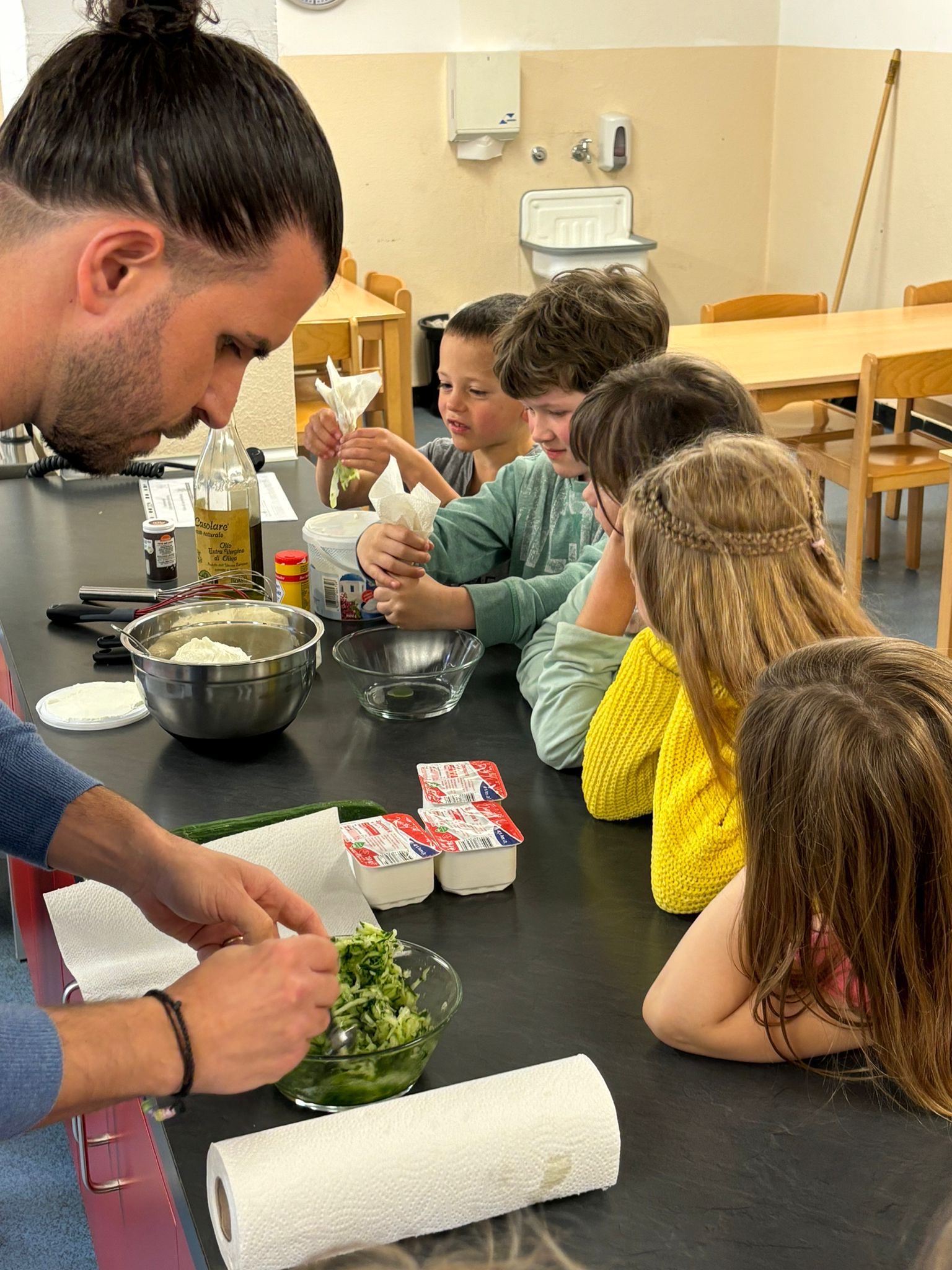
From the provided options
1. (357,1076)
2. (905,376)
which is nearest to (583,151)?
(905,376)

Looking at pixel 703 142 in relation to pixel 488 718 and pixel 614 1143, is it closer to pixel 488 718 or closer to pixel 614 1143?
pixel 488 718

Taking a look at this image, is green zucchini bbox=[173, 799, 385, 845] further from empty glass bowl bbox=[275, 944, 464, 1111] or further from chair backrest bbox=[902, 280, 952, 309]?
chair backrest bbox=[902, 280, 952, 309]

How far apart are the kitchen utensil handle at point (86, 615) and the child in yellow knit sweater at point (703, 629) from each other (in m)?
0.84

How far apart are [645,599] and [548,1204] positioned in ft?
1.98

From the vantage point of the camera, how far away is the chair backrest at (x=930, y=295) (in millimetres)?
4750

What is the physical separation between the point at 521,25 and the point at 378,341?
7.61ft

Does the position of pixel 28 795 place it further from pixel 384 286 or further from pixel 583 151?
pixel 583 151

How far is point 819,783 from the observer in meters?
0.96

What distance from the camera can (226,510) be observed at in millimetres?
1922

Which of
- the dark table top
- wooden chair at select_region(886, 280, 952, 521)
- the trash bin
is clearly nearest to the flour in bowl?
the dark table top

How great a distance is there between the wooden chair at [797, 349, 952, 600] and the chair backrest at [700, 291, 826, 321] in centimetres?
55

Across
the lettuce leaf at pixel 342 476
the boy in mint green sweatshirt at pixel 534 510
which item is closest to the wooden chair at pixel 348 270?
the lettuce leaf at pixel 342 476

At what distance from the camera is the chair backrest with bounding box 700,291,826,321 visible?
4.73 m

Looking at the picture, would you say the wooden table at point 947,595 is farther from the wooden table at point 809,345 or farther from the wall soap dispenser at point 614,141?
the wall soap dispenser at point 614,141
